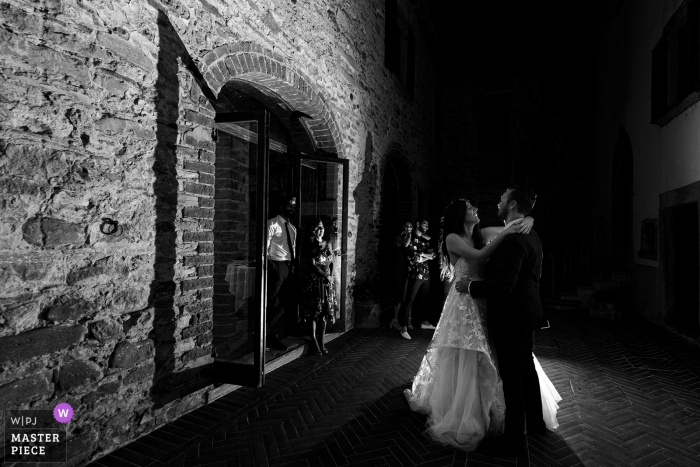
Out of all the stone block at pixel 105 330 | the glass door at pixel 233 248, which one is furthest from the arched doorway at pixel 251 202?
the stone block at pixel 105 330

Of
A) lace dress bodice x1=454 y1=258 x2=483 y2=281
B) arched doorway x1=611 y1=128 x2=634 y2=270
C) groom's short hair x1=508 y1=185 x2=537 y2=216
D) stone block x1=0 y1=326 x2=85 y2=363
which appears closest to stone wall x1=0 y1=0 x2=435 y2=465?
stone block x1=0 y1=326 x2=85 y2=363

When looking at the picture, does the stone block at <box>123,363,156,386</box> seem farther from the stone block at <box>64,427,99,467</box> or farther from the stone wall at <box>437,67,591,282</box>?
the stone wall at <box>437,67,591,282</box>

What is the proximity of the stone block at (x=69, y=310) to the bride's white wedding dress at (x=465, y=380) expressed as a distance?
2578 millimetres

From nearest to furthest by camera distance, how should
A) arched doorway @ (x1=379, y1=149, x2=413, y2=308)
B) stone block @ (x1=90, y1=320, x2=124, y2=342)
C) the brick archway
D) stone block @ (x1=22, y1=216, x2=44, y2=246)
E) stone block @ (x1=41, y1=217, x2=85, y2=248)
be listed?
stone block @ (x1=22, y1=216, x2=44, y2=246), stone block @ (x1=41, y1=217, x2=85, y2=248), stone block @ (x1=90, y1=320, x2=124, y2=342), the brick archway, arched doorway @ (x1=379, y1=149, x2=413, y2=308)

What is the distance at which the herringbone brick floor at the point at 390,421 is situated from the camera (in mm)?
2643

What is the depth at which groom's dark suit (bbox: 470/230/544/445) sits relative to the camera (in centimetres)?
260

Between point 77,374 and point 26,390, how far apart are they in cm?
28

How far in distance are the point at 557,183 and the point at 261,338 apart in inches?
522

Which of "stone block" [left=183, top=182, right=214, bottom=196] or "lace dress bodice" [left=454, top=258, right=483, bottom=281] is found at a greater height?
"stone block" [left=183, top=182, right=214, bottom=196]

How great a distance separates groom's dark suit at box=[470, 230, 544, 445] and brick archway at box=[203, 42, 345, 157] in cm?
291

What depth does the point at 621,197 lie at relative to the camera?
10188mm

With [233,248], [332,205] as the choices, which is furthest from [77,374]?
[332,205]

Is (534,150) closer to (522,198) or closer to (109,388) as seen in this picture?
(522,198)

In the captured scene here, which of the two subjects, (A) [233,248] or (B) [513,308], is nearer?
(B) [513,308]
